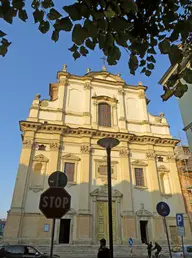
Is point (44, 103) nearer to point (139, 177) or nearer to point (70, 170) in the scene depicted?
point (70, 170)

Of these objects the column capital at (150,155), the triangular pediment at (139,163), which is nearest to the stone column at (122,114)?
the column capital at (150,155)

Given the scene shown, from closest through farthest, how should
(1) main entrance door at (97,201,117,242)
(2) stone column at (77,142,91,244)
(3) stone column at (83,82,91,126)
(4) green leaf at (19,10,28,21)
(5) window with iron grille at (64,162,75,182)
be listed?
1. (4) green leaf at (19,10,28,21)
2. (2) stone column at (77,142,91,244)
3. (1) main entrance door at (97,201,117,242)
4. (5) window with iron grille at (64,162,75,182)
5. (3) stone column at (83,82,91,126)

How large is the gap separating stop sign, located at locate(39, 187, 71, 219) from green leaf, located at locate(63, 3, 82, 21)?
3175 mm

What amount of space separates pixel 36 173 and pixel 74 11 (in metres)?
18.2

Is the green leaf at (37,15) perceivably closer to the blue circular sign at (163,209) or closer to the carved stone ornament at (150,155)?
the blue circular sign at (163,209)

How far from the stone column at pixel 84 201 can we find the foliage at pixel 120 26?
15872 mm

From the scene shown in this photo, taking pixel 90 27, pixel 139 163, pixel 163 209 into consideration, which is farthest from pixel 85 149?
pixel 90 27

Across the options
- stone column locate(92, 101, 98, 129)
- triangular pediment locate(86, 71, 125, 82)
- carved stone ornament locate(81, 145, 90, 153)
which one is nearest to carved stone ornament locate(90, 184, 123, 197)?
carved stone ornament locate(81, 145, 90, 153)

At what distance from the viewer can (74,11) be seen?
8.30 feet

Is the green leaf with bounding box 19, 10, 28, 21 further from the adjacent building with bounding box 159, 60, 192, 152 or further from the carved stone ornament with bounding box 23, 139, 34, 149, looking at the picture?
the carved stone ornament with bounding box 23, 139, 34, 149

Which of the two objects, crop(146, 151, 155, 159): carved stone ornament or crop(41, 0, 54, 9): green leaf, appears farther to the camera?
crop(146, 151, 155, 159): carved stone ornament

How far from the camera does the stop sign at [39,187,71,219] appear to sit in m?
4.17

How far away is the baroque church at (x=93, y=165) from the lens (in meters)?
17.3

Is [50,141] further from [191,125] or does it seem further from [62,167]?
[191,125]
